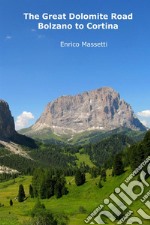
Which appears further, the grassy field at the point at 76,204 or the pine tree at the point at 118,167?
the pine tree at the point at 118,167

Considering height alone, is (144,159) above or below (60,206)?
above

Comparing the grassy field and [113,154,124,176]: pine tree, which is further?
[113,154,124,176]: pine tree

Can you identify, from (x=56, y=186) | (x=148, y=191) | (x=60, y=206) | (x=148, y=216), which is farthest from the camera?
(x=56, y=186)

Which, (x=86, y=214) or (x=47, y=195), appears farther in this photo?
(x=47, y=195)

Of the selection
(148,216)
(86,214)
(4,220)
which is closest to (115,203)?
(86,214)

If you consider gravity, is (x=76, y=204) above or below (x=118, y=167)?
below

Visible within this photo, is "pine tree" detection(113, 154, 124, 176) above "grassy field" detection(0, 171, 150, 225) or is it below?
above

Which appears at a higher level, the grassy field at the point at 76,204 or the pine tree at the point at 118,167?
the pine tree at the point at 118,167

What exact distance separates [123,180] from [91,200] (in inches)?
655

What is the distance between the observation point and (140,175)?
158 m

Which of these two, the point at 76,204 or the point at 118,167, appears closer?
the point at 76,204

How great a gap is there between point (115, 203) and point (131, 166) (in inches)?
1218

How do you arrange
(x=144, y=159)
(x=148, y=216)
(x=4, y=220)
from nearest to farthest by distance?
(x=148, y=216), (x=4, y=220), (x=144, y=159)

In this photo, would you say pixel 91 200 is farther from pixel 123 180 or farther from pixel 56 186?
pixel 56 186
